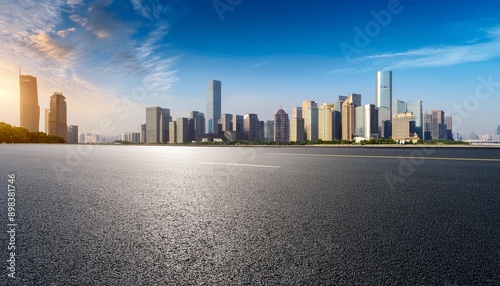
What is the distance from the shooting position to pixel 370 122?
140 meters

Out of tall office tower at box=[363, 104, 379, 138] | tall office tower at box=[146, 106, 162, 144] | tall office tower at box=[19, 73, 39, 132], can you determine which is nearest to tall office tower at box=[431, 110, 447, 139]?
tall office tower at box=[363, 104, 379, 138]

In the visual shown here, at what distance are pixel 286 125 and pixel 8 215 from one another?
154 metres

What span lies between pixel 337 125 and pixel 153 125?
276ft

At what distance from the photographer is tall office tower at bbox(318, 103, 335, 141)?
134425mm

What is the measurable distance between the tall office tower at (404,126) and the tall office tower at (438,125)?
47990mm

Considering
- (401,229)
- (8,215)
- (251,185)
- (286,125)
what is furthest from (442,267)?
(286,125)

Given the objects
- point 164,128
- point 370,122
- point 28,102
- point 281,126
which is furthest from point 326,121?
point 28,102

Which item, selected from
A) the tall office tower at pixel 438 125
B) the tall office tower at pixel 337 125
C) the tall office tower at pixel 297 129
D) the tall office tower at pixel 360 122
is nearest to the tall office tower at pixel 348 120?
the tall office tower at pixel 337 125

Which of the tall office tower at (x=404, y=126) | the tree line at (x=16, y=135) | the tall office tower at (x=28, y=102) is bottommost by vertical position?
the tree line at (x=16, y=135)

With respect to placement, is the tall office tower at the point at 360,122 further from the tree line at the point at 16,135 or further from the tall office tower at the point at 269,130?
the tree line at the point at 16,135

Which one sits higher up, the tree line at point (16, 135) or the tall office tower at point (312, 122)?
the tall office tower at point (312, 122)

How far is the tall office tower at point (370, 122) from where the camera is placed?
13680 cm

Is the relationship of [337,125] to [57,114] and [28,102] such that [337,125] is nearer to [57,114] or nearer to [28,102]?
[57,114]

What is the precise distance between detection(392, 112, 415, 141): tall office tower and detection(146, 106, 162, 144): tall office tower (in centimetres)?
10200
